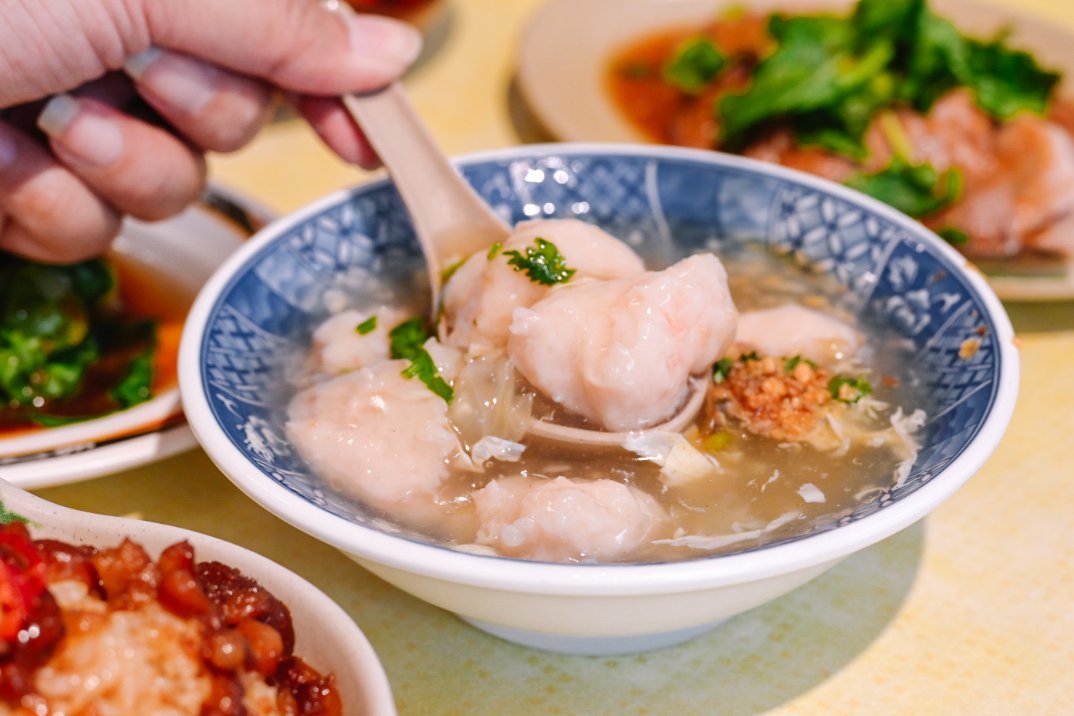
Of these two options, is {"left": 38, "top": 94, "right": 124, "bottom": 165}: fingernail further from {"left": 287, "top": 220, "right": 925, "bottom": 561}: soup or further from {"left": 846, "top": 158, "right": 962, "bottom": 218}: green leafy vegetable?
{"left": 846, "top": 158, "right": 962, "bottom": 218}: green leafy vegetable

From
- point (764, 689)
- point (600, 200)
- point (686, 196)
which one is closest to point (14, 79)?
point (600, 200)

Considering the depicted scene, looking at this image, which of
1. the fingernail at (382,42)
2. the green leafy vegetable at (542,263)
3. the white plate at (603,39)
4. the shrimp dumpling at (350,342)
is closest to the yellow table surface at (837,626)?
the shrimp dumpling at (350,342)

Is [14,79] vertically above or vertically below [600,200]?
above

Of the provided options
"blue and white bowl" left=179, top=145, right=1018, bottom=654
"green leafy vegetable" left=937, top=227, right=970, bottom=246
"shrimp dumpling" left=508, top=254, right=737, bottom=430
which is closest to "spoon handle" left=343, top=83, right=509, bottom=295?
"blue and white bowl" left=179, top=145, right=1018, bottom=654

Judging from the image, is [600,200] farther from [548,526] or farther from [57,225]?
Answer: [57,225]

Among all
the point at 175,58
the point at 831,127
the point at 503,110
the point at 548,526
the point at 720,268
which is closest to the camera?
the point at 548,526

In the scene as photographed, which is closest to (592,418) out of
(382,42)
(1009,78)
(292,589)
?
(292,589)

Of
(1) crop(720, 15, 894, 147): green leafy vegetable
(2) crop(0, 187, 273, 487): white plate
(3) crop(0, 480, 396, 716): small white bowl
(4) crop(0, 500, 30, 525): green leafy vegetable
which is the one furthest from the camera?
(1) crop(720, 15, 894, 147): green leafy vegetable
